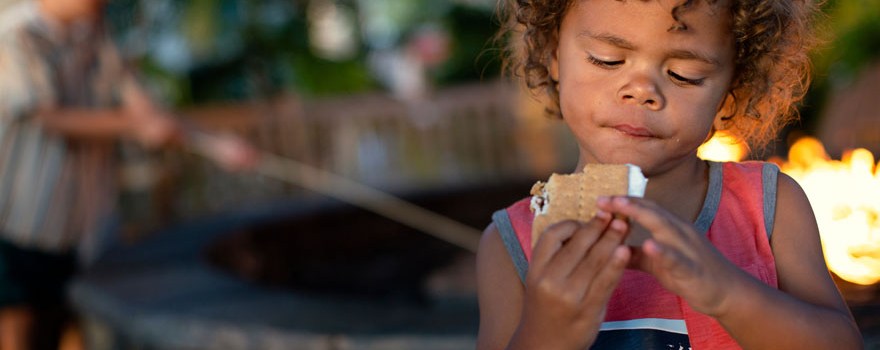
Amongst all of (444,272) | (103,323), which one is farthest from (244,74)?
(103,323)

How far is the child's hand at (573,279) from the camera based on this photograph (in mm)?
1155

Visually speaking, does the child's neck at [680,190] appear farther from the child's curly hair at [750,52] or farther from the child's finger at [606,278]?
the child's finger at [606,278]

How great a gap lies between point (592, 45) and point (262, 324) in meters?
1.38

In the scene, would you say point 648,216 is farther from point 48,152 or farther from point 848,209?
point 48,152

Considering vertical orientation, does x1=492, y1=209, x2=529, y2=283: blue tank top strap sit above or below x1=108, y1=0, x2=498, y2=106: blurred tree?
below

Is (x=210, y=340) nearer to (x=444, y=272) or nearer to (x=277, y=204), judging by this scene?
(x=444, y=272)

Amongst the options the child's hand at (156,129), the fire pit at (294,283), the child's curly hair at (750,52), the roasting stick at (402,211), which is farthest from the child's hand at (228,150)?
the child's curly hair at (750,52)

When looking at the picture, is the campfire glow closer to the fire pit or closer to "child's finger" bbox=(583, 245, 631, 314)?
the fire pit

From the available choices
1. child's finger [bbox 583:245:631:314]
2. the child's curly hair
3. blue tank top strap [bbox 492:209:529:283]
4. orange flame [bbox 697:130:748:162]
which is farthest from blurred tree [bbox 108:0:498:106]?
child's finger [bbox 583:245:631:314]

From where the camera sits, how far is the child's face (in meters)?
1.33

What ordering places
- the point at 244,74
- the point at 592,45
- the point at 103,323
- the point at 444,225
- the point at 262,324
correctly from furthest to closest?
the point at 244,74
the point at 444,225
the point at 103,323
the point at 262,324
the point at 592,45

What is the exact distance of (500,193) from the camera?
17.5ft

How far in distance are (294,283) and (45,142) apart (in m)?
1.31

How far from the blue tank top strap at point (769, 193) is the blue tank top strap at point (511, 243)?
377mm
